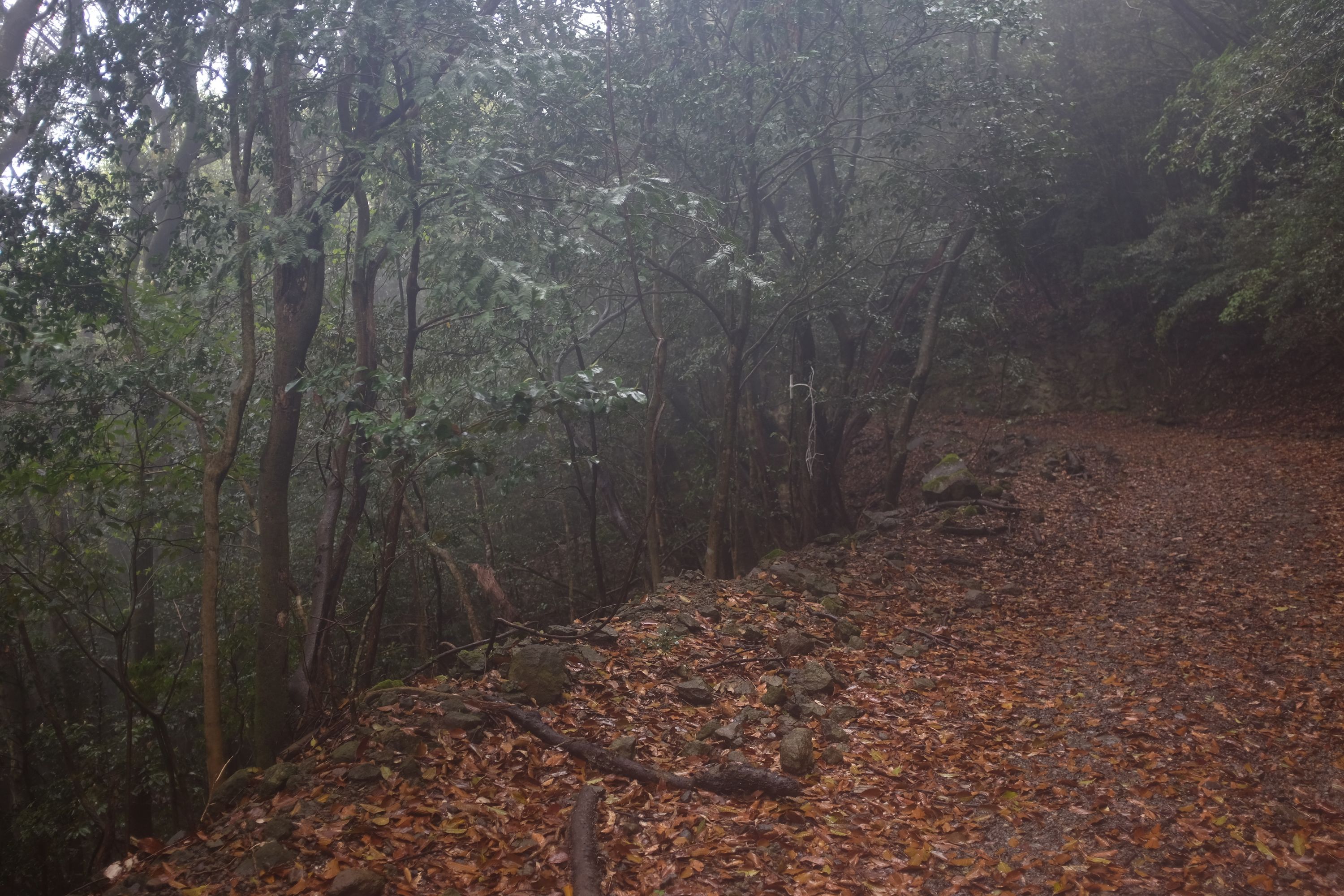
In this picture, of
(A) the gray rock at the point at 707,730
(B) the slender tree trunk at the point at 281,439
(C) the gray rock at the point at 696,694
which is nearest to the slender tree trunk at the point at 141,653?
(B) the slender tree trunk at the point at 281,439

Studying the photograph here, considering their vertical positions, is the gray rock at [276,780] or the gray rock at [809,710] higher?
the gray rock at [276,780]

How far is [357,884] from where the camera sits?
3.98 meters

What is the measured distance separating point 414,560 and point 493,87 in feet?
23.2

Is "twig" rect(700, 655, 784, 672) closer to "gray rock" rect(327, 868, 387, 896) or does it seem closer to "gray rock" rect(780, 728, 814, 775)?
"gray rock" rect(780, 728, 814, 775)

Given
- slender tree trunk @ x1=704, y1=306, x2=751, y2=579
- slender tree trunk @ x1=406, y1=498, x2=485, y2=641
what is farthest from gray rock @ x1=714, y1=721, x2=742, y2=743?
slender tree trunk @ x1=704, y1=306, x2=751, y2=579

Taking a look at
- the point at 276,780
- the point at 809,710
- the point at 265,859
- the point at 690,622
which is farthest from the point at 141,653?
the point at 809,710

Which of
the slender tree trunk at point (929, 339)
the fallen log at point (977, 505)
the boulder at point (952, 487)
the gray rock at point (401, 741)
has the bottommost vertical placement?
the gray rock at point (401, 741)

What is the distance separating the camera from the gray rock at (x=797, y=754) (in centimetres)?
537

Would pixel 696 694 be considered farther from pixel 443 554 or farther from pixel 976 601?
pixel 976 601

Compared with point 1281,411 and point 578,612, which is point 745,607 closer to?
point 578,612

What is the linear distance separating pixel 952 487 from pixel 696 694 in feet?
27.1

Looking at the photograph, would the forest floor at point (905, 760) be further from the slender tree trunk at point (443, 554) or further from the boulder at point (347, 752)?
the slender tree trunk at point (443, 554)

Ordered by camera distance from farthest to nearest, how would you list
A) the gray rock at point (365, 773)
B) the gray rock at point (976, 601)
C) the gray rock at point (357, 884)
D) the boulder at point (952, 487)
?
1. the boulder at point (952, 487)
2. the gray rock at point (976, 601)
3. the gray rock at point (365, 773)
4. the gray rock at point (357, 884)

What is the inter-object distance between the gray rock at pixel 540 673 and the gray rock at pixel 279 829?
1769 millimetres
